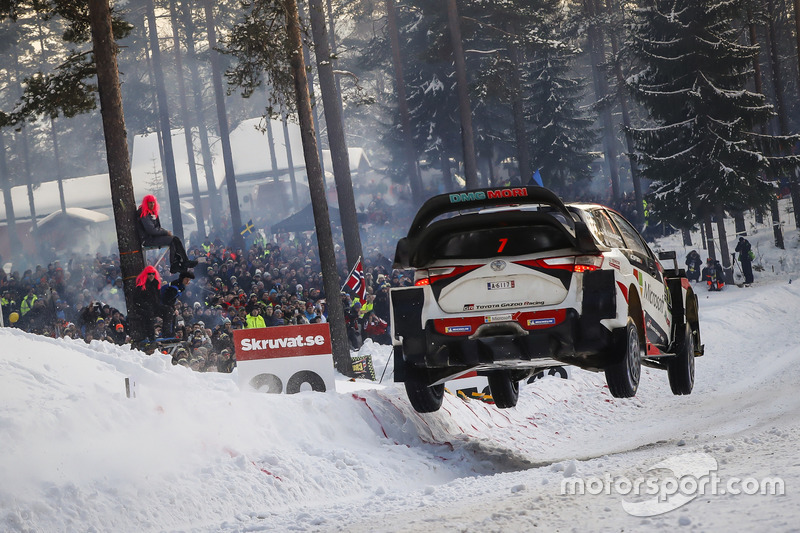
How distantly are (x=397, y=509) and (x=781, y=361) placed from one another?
12921 mm

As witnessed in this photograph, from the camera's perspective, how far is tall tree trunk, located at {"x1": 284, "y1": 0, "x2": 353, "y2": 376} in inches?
625

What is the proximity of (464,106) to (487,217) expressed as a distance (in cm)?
2252

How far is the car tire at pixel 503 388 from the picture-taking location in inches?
388

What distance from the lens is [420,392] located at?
28.4ft

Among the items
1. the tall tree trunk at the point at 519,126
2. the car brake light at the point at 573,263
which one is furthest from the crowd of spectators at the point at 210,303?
the tall tree trunk at the point at 519,126

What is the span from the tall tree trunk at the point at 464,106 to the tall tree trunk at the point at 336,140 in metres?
6.33

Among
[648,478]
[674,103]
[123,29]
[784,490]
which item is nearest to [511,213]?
[648,478]

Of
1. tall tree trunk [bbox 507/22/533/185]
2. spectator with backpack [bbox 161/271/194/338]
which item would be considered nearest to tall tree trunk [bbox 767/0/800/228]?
tall tree trunk [bbox 507/22/533/185]

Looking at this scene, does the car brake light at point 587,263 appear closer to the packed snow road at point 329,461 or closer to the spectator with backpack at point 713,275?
the packed snow road at point 329,461

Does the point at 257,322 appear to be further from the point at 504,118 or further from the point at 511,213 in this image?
the point at 504,118

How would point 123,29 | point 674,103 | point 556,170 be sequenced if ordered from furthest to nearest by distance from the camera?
point 556,170
point 674,103
point 123,29

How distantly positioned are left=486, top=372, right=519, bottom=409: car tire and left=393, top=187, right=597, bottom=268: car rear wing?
7.89ft

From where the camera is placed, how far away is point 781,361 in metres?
17.3

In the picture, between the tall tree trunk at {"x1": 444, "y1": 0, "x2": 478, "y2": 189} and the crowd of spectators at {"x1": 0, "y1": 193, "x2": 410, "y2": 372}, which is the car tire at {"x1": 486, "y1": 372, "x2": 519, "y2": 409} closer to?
the crowd of spectators at {"x1": 0, "y1": 193, "x2": 410, "y2": 372}
